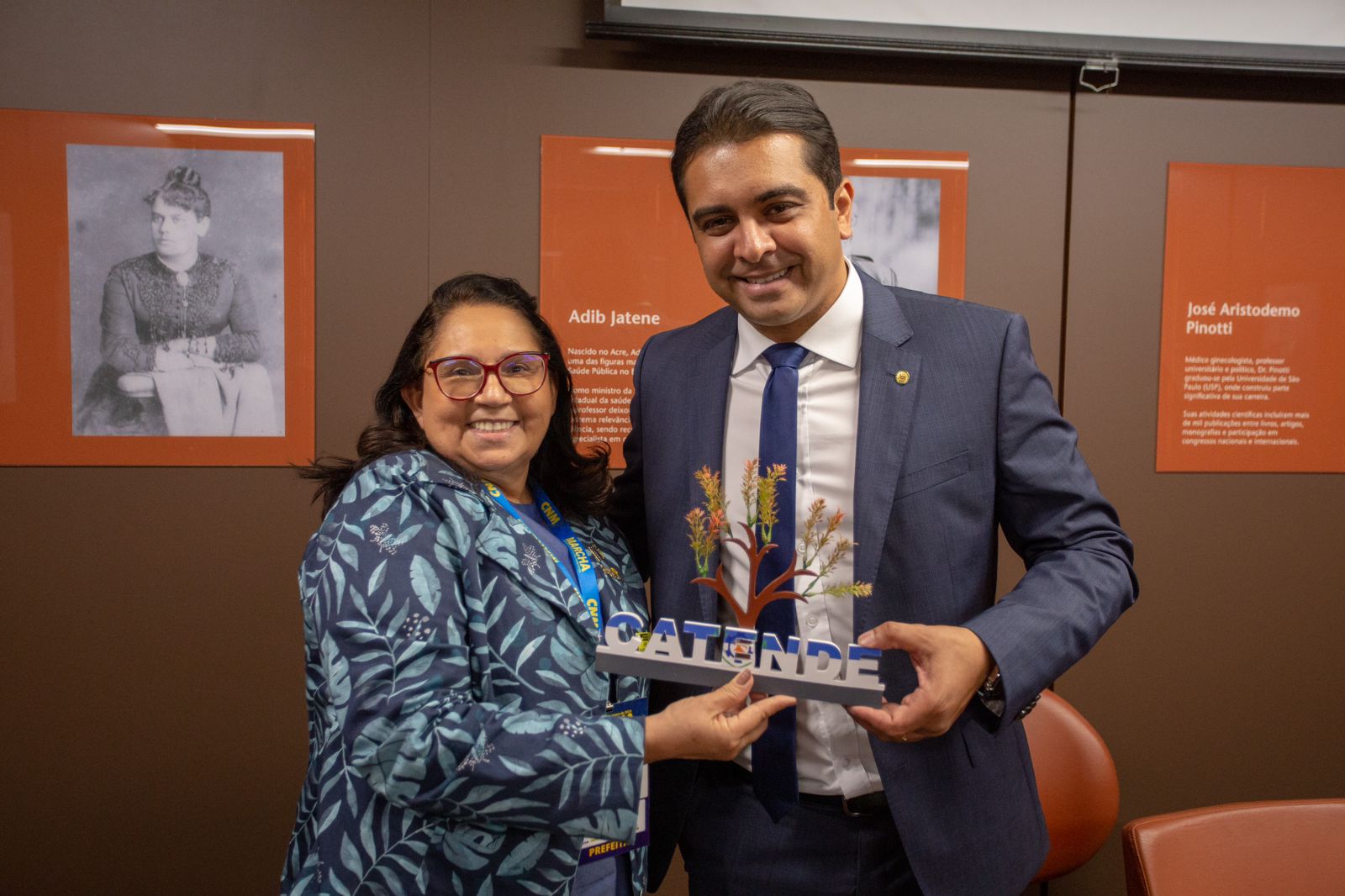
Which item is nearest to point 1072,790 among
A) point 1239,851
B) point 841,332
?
point 1239,851

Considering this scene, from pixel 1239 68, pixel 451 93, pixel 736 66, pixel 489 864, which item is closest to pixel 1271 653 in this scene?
pixel 1239 68

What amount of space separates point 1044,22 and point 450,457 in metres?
2.46

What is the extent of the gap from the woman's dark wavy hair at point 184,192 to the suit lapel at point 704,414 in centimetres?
189

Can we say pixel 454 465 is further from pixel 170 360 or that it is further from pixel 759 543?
pixel 170 360

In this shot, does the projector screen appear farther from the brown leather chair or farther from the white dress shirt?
the brown leather chair

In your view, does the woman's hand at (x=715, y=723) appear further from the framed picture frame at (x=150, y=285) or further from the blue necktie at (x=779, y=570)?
the framed picture frame at (x=150, y=285)

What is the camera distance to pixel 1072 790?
223 cm

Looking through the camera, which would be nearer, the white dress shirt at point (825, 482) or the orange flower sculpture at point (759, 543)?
the orange flower sculpture at point (759, 543)

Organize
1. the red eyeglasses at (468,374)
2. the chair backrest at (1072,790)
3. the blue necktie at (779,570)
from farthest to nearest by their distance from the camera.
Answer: the chair backrest at (1072,790), the red eyeglasses at (468,374), the blue necktie at (779,570)

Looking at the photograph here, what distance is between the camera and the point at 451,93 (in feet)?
9.30

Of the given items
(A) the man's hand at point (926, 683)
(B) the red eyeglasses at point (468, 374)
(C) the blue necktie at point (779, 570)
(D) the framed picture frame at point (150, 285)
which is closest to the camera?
(A) the man's hand at point (926, 683)

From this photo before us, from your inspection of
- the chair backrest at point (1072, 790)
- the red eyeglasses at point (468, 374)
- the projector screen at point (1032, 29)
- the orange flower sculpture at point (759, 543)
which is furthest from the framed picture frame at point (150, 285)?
the chair backrest at point (1072, 790)

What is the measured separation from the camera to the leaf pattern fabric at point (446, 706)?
4.27ft

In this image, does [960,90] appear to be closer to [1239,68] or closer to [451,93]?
[1239,68]
